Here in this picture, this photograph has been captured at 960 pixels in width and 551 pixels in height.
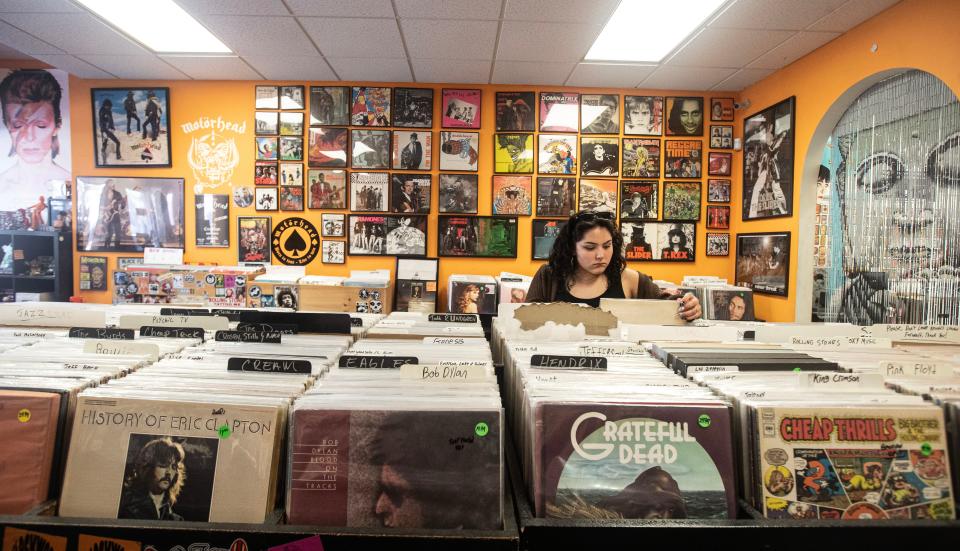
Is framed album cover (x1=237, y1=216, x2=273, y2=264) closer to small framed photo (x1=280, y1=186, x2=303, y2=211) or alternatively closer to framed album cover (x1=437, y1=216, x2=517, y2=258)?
small framed photo (x1=280, y1=186, x2=303, y2=211)

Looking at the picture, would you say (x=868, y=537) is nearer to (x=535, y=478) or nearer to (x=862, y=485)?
(x=862, y=485)

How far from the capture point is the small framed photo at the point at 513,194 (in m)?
4.43

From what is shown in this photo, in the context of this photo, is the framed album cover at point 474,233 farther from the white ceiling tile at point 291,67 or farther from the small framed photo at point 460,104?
the white ceiling tile at point 291,67

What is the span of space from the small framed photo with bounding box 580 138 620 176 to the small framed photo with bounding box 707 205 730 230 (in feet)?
3.11

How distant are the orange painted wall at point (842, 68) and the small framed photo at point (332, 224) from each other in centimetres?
353

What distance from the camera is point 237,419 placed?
29.9 inches

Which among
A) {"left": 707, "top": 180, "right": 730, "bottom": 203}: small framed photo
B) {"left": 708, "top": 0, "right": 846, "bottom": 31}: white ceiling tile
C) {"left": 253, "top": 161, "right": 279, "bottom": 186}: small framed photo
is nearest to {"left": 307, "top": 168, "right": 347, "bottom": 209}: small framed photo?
{"left": 253, "top": 161, "right": 279, "bottom": 186}: small framed photo

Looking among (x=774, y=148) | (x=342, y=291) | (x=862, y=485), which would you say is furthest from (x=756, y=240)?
(x=862, y=485)

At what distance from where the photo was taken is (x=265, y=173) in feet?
14.5

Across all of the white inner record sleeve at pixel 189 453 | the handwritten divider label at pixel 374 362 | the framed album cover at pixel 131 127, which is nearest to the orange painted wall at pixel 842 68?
the handwritten divider label at pixel 374 362

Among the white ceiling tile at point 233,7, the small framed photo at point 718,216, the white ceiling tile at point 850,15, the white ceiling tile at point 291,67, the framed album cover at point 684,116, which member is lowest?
the small framed photo at point 718,216

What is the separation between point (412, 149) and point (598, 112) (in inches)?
66.1

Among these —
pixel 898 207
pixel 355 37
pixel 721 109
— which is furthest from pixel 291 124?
pixel 898 207

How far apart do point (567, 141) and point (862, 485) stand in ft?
12.9
